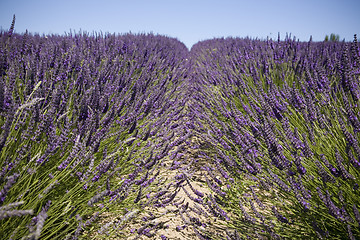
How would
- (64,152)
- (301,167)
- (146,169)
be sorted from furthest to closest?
(146,169), (64,152), (301,167)

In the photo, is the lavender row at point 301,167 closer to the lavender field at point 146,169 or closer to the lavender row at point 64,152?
the lavender field at point 146,169

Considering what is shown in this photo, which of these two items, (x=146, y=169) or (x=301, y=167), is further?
(x=146, y=169)

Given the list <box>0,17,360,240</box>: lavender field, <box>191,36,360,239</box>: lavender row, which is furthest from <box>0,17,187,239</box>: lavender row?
<box>191,36,360,239</box>: lavender row

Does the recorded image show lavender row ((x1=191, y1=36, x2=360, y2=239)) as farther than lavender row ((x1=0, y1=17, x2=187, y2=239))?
Yes

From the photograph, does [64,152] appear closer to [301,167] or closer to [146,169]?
[146,169]

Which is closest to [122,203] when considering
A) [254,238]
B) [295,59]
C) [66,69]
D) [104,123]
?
[104,123]

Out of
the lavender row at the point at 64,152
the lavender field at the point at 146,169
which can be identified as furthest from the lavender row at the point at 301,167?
the lavender row at the point at 64,152

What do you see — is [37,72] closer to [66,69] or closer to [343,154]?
[66,69]

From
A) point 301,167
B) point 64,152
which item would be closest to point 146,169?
point 64,152

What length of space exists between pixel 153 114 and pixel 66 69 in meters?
0.93

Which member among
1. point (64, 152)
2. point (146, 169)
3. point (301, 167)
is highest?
point (301, 167)

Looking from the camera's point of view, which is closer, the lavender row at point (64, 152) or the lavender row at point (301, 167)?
the lavender row at point (64, 152)

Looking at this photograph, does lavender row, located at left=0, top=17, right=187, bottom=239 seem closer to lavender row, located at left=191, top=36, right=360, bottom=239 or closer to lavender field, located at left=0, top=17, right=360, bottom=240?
lavender field, located at left=0, top=17, right=360, bottom=240

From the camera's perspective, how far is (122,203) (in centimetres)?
164
